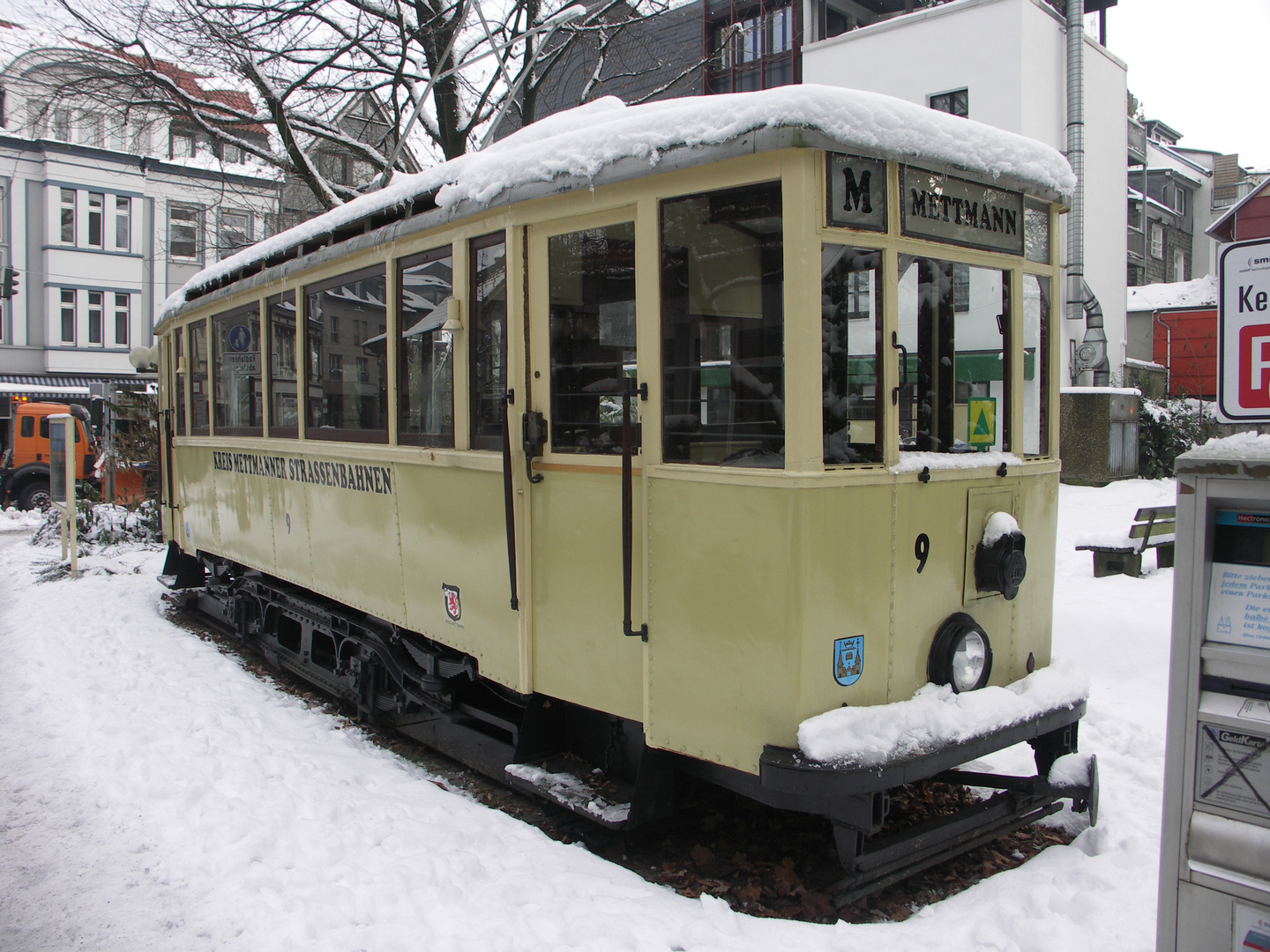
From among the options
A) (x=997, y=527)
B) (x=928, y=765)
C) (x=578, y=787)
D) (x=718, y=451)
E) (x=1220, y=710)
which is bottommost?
(x=578, y=787)

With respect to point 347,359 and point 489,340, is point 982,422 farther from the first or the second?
point 347,359

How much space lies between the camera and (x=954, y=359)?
4.05 metres

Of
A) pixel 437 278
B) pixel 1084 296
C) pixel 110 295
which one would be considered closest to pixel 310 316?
pixel 437 278

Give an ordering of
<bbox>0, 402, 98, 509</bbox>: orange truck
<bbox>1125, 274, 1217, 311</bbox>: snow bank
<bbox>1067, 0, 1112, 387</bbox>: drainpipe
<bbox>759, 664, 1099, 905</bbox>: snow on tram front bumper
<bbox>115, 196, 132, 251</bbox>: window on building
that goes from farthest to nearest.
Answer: <bbox>115, 196, 132, 251</bbox>: window on building < <bbox>1125, 274, 1217, 311</bbox>: snow bank < <bbox>0, 402, 98, 509</bbox>: orange truck < <bbox>1067, 0, 1112, 387</bbox>: drainpipe < <bbox>759, 664, 1099, 905</bbox>: snow on tram front bumper

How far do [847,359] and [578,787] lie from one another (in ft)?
6.55

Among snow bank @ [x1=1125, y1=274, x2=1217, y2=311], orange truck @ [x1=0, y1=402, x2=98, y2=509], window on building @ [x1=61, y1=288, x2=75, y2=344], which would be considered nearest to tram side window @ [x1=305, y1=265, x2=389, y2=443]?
orange truck @ [x1=0, y1=402, x2=98, y2=509]

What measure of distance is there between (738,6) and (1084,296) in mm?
10561

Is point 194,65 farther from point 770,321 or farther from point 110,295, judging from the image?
point 110,295

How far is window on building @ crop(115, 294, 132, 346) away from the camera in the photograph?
30281 millimetres

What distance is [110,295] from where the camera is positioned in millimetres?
30125

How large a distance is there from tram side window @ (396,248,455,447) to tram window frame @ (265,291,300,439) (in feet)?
4.62

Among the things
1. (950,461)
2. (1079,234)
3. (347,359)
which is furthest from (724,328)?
(1079,234)

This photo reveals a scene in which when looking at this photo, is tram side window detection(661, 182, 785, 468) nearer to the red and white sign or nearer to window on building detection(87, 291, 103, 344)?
the red and white sign

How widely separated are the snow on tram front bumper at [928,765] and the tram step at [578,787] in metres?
0.67
